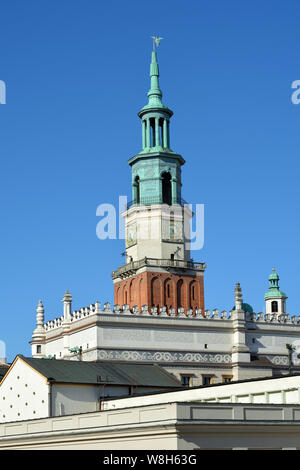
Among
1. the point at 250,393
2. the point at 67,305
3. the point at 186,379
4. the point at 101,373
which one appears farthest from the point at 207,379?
the point at 250,393

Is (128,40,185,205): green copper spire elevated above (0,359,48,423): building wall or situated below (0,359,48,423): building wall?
above

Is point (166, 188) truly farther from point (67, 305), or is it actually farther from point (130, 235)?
point (67, 305)

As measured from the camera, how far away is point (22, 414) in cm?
8238

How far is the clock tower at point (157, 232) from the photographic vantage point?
4193 inches

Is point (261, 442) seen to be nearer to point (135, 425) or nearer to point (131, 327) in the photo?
point (135, 425)

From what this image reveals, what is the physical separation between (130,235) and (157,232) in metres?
3.74

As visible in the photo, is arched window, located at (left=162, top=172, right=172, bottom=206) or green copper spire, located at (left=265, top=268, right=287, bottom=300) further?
green copper spire, located at (left=265, top=268, right=287, bottom=300)

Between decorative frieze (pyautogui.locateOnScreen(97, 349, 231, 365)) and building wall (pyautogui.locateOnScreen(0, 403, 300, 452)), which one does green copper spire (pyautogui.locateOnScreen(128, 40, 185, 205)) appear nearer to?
decorative frieze (pyautogui.locateOnScreen(97, 349, 231, 365))

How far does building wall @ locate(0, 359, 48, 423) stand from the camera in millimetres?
79562

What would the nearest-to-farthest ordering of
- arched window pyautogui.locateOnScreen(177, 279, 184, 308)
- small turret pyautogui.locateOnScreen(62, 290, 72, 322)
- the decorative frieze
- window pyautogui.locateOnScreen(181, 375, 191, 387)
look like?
the decorative frieze → window pyautogui.locateOnScreen(181, 375, 191, 387) → small turret pyautogui.locateOnScreen(62, 290, 72, 322) → arched window pyautogui.locateOnScreen(177, 279, 184, 308)

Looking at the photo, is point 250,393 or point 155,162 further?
point 155,162

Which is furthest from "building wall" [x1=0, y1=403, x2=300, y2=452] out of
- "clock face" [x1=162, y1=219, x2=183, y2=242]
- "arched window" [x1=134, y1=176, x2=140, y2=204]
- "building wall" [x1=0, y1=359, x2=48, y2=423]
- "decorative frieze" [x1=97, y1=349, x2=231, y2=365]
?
"arched window" [x1=134, y1=176, x2=140, y2=204]

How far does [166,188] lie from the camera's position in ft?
366
